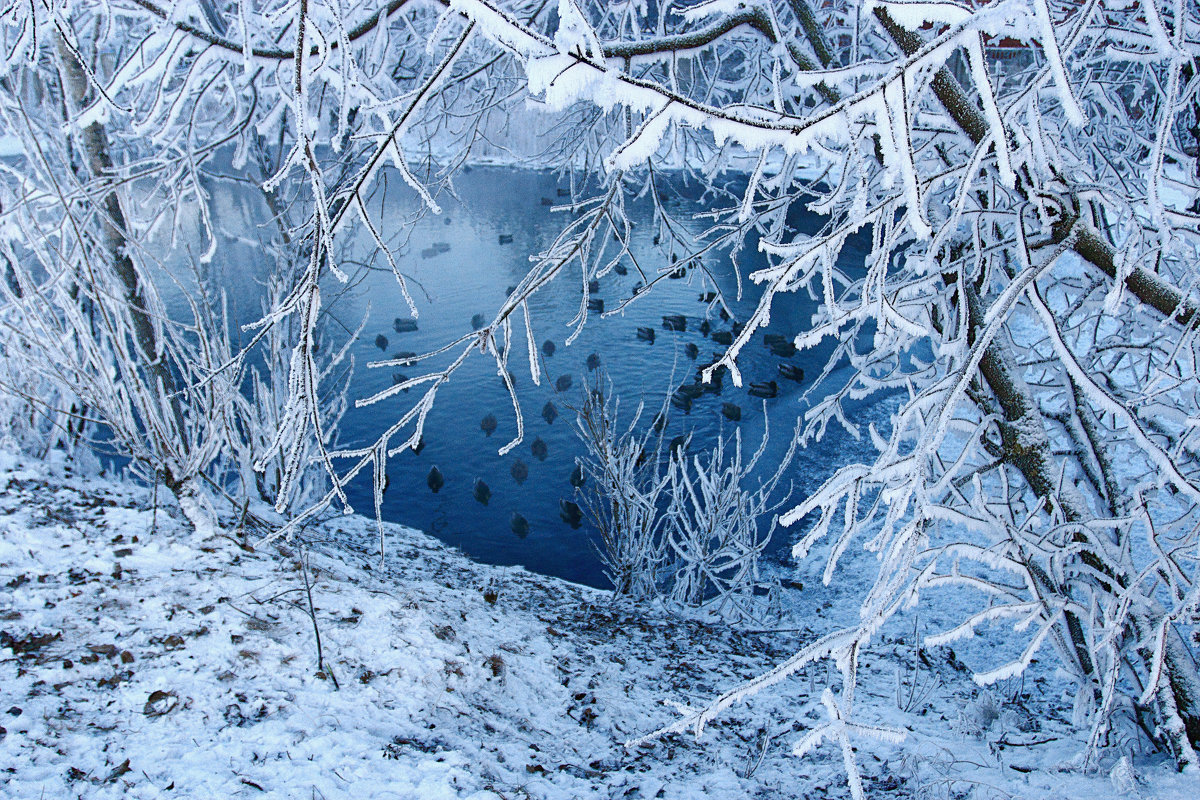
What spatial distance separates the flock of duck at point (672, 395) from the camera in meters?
6.81

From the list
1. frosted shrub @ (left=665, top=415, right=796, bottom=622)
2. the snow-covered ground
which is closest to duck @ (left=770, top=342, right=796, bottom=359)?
frosted shrub @ (left=665, top=415, right=796, bottom=622)

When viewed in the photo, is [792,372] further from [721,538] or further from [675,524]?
[675,524]

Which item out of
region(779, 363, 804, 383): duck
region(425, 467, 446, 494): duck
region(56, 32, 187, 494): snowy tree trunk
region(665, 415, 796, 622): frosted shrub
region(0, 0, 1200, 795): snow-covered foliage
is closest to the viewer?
region(0, 0, 1200, 795): snow-covered foliage

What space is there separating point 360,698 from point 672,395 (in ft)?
20.0

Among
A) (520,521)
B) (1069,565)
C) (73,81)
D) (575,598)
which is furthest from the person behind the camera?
(520,521)

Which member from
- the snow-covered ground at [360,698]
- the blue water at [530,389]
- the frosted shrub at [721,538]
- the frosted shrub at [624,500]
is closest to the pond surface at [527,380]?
the blue water at [530,389]

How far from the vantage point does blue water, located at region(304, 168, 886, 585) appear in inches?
261

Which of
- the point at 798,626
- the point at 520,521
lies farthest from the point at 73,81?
the point at 798,626

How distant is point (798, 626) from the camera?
16.6 feet

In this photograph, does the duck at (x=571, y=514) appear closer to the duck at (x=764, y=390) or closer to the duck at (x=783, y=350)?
the duck at (x=764, y=390)

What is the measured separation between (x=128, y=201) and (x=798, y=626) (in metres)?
4.95

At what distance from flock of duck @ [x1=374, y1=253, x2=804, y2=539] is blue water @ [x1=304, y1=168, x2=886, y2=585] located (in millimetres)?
87

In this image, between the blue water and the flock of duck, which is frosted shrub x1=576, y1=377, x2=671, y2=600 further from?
the flock of duck

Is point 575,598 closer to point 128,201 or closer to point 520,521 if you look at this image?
point 520,521
